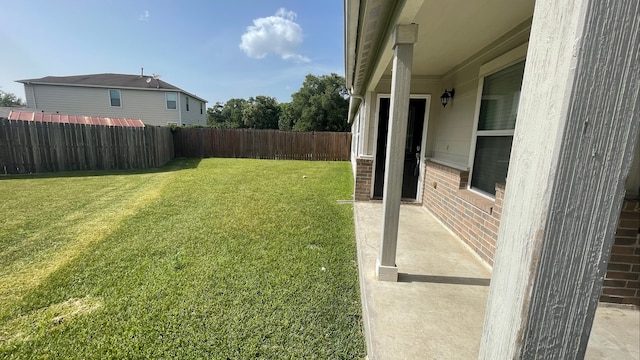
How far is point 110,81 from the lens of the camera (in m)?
17.7

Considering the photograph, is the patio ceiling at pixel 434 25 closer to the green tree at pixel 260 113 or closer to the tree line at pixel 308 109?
the tree line at pixel 308 109

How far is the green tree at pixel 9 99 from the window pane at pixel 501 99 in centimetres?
5899

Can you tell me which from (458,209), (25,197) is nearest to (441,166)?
(458,209)

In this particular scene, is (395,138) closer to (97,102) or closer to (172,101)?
(172,101)

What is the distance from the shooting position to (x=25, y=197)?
216 inches

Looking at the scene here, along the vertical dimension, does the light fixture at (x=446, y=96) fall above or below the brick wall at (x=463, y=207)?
above

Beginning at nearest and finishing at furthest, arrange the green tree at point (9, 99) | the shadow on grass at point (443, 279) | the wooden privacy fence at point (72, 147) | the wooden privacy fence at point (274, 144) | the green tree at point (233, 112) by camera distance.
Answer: the shadow on grass at point (443, 279)
the wooden privacy fence at point (72, 147)
the wooden privacy fence at point (274, 144)
the green tree at point (233, 112)
the green tree at point (9, 99)

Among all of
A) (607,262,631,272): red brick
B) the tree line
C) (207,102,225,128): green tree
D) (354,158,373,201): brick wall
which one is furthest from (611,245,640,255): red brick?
(207,102,225,128): green tree

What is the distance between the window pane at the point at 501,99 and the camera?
112 inches

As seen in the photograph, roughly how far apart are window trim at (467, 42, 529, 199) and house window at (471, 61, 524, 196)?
2cm

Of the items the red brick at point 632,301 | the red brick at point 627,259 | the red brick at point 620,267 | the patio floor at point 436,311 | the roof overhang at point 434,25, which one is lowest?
the patio floor at point 436,311

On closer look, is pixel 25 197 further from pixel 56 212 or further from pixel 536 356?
pixel 536 356

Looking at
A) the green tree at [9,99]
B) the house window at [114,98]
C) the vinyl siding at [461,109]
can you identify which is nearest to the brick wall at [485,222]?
the vinyl siding at [461,109]

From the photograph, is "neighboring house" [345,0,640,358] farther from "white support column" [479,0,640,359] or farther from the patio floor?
the patio floor
